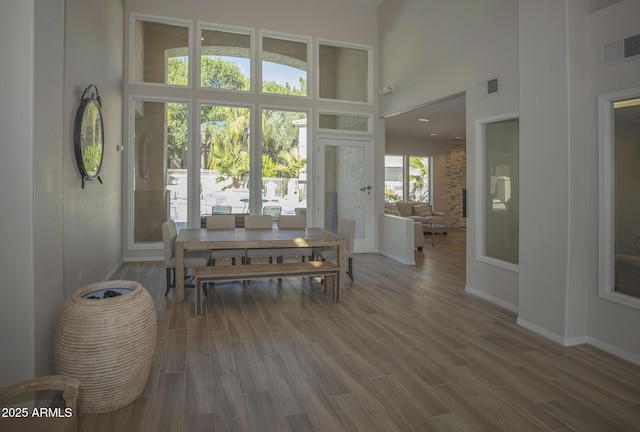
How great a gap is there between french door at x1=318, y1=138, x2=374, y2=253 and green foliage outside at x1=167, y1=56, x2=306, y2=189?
68 cm

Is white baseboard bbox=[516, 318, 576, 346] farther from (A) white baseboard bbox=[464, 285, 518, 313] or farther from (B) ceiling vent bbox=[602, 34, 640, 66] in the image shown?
(B) ceiling vent bbox=[602, 34, 640, 66]

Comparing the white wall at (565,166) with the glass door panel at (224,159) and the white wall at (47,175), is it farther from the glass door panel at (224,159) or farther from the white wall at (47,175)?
the glass door panel at (224,159)

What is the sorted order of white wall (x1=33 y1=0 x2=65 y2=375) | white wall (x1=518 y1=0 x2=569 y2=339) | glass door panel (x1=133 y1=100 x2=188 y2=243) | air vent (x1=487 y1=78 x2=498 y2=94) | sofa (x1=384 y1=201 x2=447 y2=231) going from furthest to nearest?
sofa (x1=384 y1=201 x2=447 y2=231) < glass door panel (x1=133 y1=100 x2=188 y2=243) < air vent (x1=487 y1=78 x2=498 y2=94) < white wall (x1=518 y1=0 x2=569 y2=339) < white wall (x1=33 y1=0 x2=65 y2=375)

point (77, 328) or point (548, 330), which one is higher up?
point (77, 328)

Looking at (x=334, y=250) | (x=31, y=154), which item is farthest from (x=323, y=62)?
(x=31, y=154)

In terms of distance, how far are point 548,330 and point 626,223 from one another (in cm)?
102

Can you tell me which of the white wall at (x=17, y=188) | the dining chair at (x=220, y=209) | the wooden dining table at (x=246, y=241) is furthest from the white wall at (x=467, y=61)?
the white wall at (x=17, y=188)

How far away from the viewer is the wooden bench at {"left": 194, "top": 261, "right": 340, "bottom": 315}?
12.8 ft

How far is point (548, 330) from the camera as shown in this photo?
3307 millimetres

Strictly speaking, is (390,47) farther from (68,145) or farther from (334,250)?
(68,145)

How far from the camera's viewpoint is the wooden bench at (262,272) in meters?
3.89

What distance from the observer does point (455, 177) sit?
1281 cm

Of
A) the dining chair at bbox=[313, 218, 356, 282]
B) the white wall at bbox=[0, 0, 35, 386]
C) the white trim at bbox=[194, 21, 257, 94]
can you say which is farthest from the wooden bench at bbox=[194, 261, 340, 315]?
the white trim at bbox=[194, 21, 257, 94]

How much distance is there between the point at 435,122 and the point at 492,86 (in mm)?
5211
